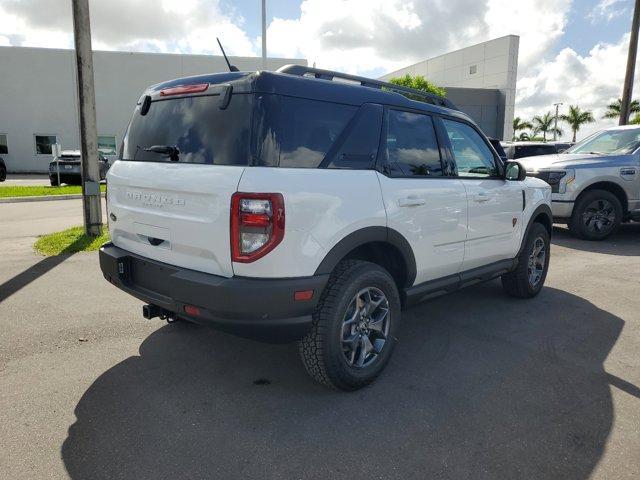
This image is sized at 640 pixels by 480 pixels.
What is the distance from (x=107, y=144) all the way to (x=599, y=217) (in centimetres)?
2724

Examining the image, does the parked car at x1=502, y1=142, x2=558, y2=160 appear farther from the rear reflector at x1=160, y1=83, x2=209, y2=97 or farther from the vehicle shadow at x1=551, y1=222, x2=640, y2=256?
the rear reflector at x1=160, y1=83, x2=209, y2=97

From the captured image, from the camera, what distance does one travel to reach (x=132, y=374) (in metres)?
3.29

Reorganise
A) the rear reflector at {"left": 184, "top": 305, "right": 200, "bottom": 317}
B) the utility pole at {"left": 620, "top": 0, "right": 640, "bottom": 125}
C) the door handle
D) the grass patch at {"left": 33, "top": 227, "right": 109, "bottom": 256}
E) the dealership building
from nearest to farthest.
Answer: the rear reflector at {"left": 184, "top": 305, "right": 200, "bottom": 317} < the door handle < the grass patch at {"left": 33, "top": 227, "right": 109, "bottom": 256} < the utility pole at {"left": 620, "top": 0, "right": 640, "bottom": 125} < the dealership building

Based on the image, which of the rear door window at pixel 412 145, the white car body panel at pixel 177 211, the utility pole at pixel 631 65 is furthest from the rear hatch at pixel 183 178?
the utility pole at pixel 631 65

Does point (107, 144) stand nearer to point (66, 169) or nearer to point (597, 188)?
point (66, 169)

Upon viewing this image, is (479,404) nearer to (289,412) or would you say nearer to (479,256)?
(289,412)

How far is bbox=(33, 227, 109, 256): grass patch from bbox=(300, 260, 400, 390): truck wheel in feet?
17.1

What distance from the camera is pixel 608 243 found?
332 inches

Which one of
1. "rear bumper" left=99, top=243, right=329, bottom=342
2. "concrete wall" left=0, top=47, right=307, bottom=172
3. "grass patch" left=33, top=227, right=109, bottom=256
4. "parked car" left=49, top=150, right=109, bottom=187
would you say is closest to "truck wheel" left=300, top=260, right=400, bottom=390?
"rear bumper" left=99, top=243, right=329, bottom=342

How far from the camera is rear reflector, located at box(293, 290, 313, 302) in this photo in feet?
8.67

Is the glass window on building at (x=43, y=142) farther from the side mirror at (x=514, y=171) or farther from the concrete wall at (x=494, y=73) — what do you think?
the side mirror at (x=514, y=171)

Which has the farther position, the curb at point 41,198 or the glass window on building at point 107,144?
the glass window on building at point 107,144

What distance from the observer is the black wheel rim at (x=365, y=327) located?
307 cm

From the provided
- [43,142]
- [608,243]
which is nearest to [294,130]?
[608,243]
